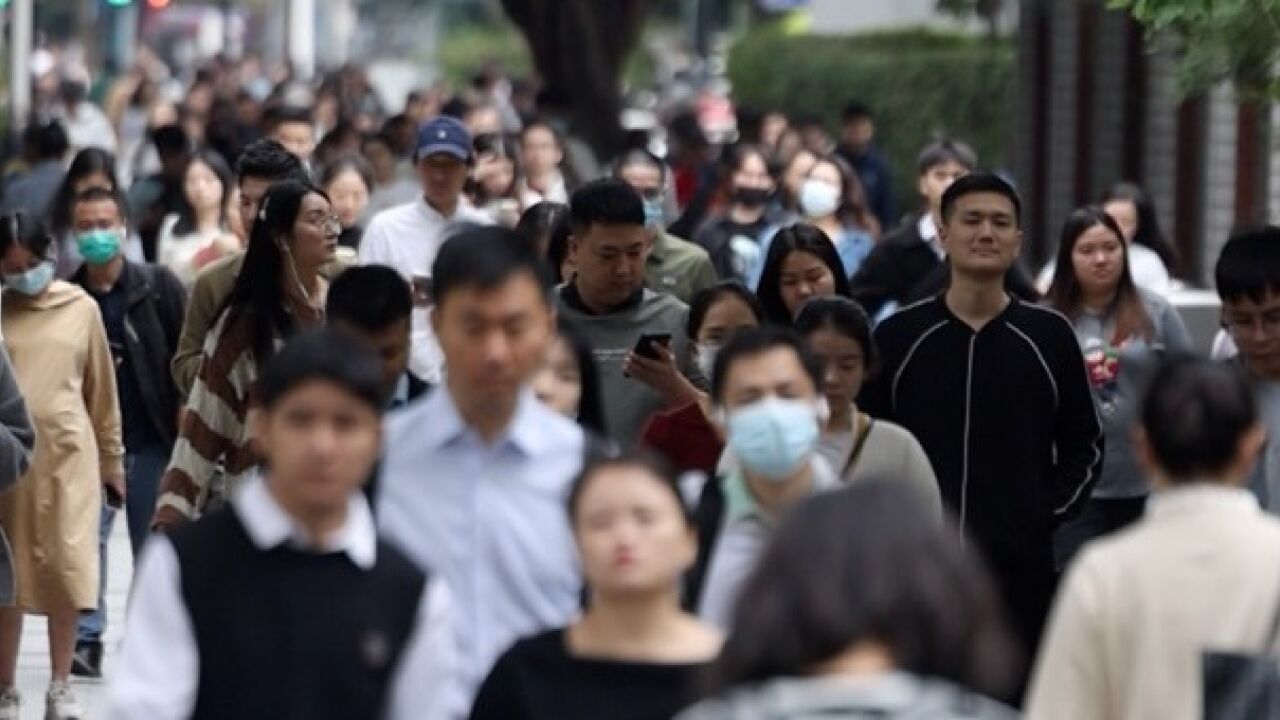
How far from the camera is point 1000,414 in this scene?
30.5 ft

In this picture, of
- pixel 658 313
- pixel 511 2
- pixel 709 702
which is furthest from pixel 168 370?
pixel 511 2

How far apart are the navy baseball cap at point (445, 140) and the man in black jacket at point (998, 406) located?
3.60 metres

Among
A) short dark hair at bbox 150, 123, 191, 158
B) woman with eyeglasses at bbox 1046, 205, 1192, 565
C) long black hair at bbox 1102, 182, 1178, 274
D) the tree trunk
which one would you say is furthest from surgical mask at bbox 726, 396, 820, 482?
the tree trunk

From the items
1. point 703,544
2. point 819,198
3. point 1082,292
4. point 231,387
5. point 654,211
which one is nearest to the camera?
point 703,544

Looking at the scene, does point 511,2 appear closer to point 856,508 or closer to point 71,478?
point 71,478

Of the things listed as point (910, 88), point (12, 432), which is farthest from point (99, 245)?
point (910, 88)

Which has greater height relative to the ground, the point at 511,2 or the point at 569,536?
the point at 511,2

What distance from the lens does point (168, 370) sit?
12.1m

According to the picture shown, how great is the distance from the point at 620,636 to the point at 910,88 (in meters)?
26.3

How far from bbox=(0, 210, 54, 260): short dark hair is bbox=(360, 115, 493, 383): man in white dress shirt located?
131 cm

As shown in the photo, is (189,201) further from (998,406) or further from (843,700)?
(843,700)

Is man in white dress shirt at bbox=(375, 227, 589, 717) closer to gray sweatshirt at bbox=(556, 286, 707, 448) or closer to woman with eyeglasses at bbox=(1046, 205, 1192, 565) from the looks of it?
gray sweatshirt at bbox=(556, 286, 707, 448)

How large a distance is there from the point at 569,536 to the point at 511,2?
22775 mm

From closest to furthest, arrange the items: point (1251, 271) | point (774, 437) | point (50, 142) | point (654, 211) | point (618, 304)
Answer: point (774, 437) → point (1251, 271) → point (618, 304) → point (654, 211) → point (50, 142)
